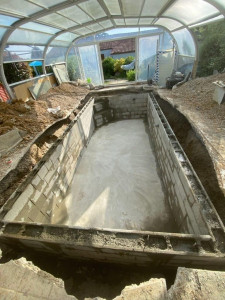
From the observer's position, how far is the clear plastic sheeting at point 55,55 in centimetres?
1050

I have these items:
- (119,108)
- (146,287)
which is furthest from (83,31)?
(146,287)

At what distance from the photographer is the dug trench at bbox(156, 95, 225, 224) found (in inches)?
114

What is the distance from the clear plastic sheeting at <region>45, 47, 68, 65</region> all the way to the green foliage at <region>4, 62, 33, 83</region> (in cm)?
218

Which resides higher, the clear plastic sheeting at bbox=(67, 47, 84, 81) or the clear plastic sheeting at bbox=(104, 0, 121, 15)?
the clear plastic sheeting at bbox=(104, 0, 121, 15)

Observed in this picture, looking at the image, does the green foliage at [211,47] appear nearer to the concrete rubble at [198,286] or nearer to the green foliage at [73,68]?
the green foliage at [73,68]

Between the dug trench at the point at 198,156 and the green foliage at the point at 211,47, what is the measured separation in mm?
3982

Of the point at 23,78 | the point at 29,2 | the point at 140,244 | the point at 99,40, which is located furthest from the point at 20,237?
the point at 99,40

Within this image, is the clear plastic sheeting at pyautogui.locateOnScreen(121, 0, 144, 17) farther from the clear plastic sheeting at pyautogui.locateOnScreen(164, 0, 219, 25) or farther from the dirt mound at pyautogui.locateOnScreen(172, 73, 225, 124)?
the dirt mound at pyautogui.locateOnScreen(172, 73, 225, 124)

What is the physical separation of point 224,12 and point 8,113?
847 cm

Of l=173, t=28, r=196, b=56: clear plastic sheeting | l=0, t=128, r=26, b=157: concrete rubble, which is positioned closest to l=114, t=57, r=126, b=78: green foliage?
l=173, t=28, r=196, b=56: clear plastic sheeting

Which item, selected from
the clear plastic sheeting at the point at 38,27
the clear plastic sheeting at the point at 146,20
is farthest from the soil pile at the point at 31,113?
the clear plastic sheeting at the point at 146,20

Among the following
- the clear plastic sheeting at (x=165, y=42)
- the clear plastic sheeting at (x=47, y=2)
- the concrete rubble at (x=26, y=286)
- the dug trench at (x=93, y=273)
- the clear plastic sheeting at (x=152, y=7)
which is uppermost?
the clear plastic sheeting at (x=47, y=2)

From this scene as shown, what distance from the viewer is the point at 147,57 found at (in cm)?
1163

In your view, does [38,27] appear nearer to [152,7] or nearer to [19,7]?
[19,7]
